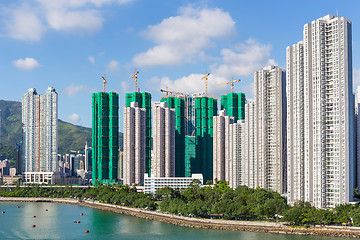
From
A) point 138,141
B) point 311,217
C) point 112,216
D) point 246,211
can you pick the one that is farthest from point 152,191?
point 311,217

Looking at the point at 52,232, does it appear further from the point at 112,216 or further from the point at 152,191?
the point at 152,191

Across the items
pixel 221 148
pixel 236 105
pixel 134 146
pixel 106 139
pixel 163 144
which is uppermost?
pixel 236 105

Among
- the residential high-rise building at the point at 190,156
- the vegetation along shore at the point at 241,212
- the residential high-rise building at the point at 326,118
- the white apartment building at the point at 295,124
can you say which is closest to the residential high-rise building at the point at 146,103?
the residential high-rise building at the point at 190,156

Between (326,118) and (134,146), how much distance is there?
59.9 metres

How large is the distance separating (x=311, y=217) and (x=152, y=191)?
4945cm

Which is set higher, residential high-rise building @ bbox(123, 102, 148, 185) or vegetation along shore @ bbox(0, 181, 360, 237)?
residential high-rise building @ bbox(123, 102, 148, 185)

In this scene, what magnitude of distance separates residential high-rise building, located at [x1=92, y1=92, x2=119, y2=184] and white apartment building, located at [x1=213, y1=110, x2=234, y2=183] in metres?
25.1

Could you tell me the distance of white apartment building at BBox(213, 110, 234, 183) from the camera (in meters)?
111

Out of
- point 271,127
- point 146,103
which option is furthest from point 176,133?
point 271,127

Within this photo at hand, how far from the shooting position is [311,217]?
5462 centimetres

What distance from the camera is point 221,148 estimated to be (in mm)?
111875

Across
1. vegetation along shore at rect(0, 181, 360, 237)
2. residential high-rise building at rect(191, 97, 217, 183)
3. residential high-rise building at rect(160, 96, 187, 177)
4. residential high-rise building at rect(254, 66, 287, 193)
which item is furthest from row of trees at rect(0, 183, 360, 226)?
residential high-rise building at rect(160, 96, 187, 177)

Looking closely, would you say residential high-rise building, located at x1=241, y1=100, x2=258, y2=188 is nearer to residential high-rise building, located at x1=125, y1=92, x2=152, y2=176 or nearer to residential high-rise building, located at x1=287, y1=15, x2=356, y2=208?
residential high-rise building, located at x1=287, y1=15, x2=356, y2=208

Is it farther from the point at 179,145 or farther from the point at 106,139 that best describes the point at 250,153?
the point at 106,139
